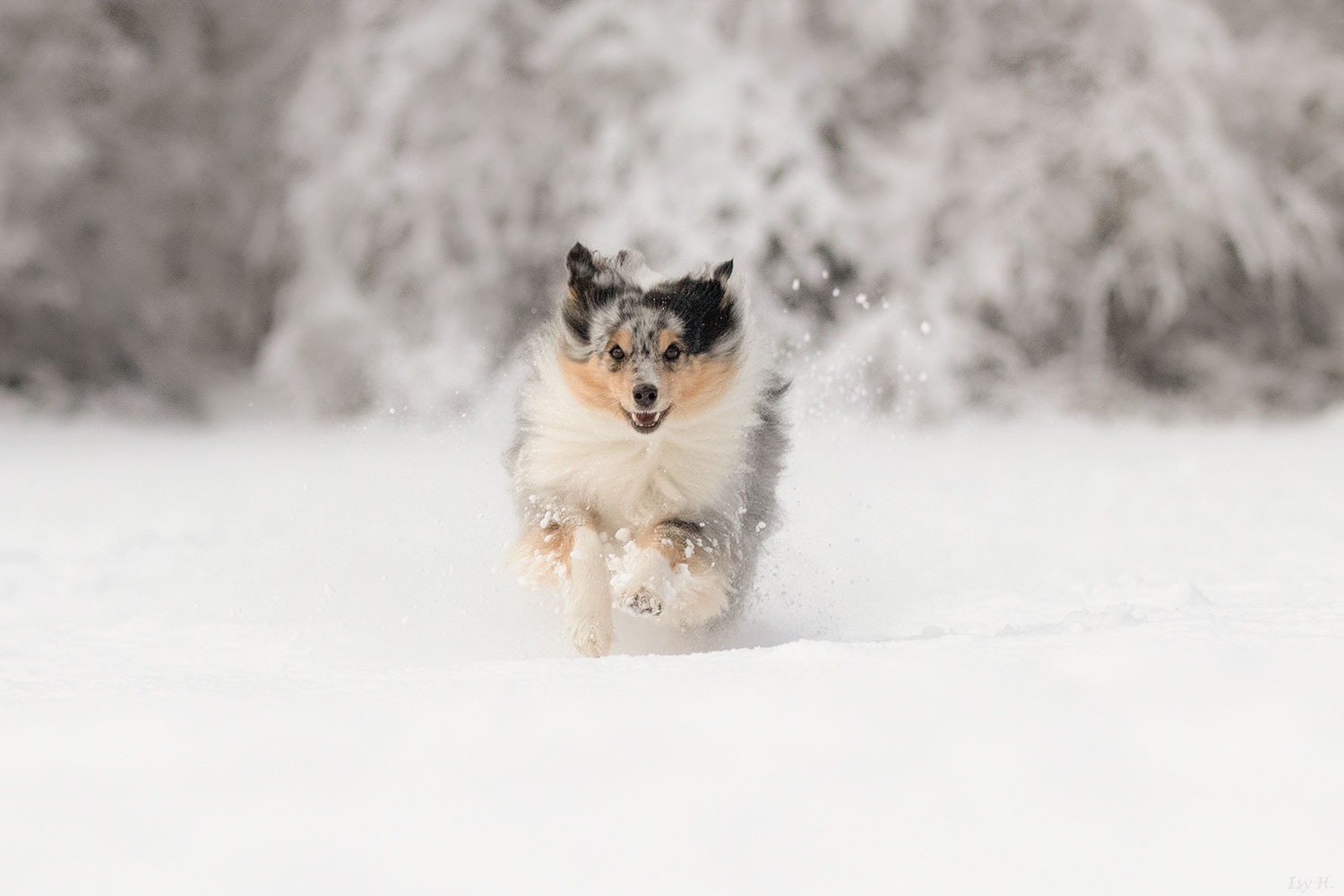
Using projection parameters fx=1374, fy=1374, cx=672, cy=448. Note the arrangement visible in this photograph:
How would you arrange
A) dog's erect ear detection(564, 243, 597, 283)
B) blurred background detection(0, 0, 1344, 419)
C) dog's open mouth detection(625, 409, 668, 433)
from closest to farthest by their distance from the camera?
dog's open mouth detection(625, 409, 668, 433) → dog's erect ear detection(564, 243, 597, 283) → blurred background detection(0, 0, 1344, 419)

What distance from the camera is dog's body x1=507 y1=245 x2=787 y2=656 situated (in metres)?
3.95

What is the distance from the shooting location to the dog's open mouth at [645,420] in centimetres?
392

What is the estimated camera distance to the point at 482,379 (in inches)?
515

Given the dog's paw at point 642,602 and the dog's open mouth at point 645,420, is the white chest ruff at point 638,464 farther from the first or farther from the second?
the dog's paw at point 642,602

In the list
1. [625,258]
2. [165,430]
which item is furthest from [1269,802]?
[165,430]

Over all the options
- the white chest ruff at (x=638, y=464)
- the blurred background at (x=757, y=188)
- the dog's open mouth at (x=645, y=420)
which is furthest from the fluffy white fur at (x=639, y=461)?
the blurred background at (x=757, y=188)

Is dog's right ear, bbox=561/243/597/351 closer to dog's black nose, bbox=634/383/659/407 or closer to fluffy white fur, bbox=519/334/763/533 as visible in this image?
fluffy white fur, bbox=519/334/763/533

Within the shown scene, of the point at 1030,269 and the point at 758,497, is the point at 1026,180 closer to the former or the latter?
the point at 1030,269

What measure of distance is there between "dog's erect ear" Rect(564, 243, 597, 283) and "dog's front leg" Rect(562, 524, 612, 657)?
823 mm

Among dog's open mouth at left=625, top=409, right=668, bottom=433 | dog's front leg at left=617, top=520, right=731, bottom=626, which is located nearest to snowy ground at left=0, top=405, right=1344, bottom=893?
dog's front leg at left=617, top=520, right=731, bottom=626

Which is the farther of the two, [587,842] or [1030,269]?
[1030,269]

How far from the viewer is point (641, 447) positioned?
4.14 metres

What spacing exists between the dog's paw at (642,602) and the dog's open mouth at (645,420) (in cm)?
46

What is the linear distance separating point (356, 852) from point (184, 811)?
1.10 feet
